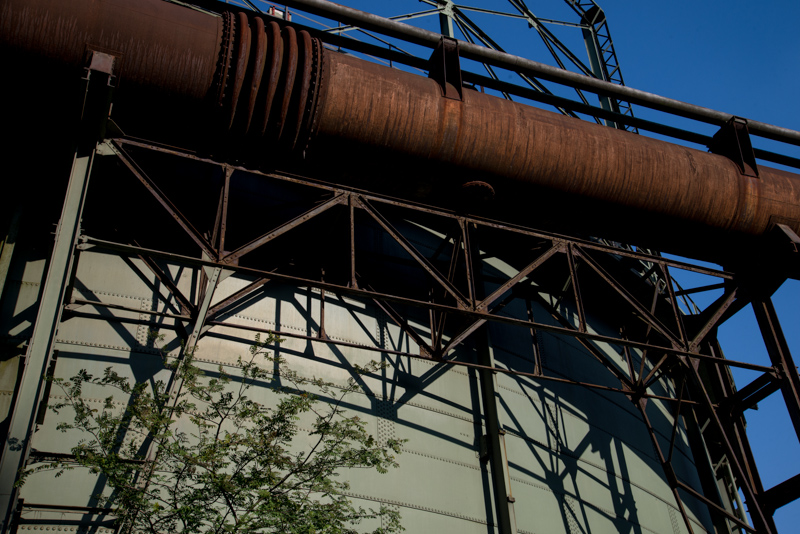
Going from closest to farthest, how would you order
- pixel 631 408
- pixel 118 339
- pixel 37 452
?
pixel 37 452 < pixel 118 339 < pixel 631 408

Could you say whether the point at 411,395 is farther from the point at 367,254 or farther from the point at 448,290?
the point at 367,254

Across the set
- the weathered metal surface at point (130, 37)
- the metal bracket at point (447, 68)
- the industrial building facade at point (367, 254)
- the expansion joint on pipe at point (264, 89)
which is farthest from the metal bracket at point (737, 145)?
the weathered metal surface at point (130, 37)

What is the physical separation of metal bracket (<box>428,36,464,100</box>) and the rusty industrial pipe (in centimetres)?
5

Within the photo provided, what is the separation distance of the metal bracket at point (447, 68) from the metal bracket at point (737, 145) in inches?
170

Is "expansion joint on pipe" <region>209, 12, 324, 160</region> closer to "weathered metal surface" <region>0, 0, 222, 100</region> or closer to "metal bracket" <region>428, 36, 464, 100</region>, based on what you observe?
"weathered metal surface" <region>0, 0, 222, 100</region>

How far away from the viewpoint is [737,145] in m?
11.3

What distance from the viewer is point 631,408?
533 inches

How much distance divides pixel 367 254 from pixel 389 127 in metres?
2.67

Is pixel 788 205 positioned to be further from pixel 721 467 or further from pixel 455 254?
pixel 721 467

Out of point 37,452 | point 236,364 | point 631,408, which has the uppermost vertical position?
point 631,408

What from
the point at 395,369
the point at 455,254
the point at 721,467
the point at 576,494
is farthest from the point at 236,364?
the point at 721,467

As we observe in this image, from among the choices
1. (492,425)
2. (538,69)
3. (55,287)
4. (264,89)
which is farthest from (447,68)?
(55,287)

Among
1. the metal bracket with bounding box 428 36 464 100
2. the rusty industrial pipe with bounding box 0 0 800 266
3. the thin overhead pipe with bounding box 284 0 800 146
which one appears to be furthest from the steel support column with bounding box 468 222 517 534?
the thin overhead pipe with bounding box 284 0 800 146

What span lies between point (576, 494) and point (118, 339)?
6.74 meters
